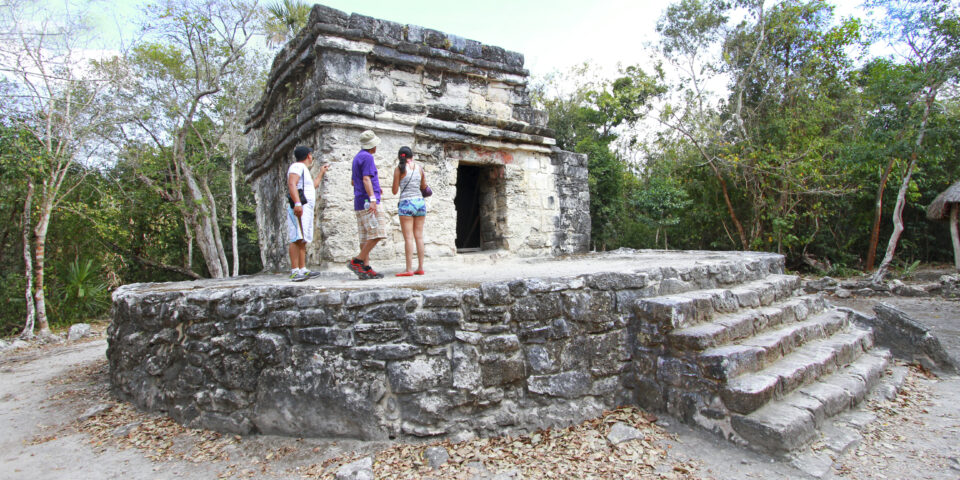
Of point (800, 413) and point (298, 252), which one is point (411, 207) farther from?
point (800, 413)

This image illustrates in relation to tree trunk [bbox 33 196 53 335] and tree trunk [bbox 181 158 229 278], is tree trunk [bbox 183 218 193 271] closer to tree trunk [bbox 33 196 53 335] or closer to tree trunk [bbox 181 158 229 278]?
tree trunk [bbox 181 158 229 278]

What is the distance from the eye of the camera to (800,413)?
3055mm

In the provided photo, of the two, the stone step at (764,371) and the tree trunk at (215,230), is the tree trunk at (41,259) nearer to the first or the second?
the tree trunk at (215,230)

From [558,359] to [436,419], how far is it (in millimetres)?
951

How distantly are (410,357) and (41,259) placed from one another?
9.59 meters

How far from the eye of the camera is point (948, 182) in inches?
448

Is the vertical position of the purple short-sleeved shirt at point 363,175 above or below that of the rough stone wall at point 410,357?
above

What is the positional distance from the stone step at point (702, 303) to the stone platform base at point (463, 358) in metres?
0.01

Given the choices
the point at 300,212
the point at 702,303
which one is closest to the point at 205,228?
the point at 300,212

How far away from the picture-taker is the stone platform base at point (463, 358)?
3145mm

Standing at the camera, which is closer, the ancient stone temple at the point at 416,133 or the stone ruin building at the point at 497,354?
the stone ruin building at the point at 497,354

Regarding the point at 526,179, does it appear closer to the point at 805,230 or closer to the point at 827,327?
the point at 827,327

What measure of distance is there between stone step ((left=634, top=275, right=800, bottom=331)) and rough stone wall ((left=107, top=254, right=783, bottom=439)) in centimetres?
15

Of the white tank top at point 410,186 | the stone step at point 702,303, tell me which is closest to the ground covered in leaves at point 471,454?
the stone step at point 702,303
